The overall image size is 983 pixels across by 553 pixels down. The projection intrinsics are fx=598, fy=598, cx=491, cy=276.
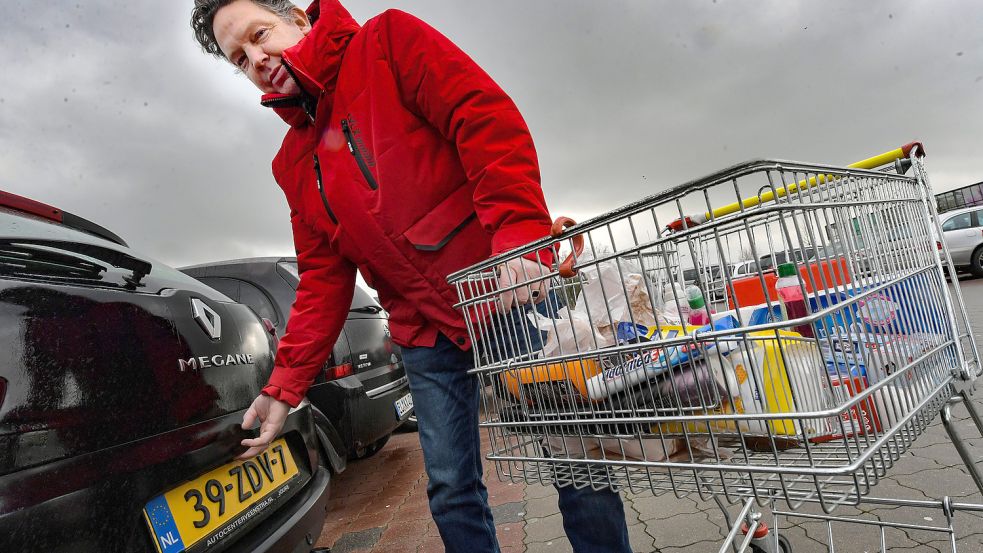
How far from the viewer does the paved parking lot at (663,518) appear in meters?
2.33

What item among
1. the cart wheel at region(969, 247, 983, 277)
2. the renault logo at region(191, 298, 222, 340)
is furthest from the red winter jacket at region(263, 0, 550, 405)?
the cart wheel at region(969, 247, 983, 277)

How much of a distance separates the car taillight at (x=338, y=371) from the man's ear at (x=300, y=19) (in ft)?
7.76

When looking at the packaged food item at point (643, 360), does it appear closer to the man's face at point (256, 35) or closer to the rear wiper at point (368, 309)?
the man's face at point (256, 35)

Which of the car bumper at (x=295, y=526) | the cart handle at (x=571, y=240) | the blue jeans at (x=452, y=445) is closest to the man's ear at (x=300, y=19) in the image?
the blue jeans at (x=452, y=445)

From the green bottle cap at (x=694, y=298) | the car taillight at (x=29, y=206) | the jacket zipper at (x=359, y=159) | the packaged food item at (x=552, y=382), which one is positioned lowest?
the packaged food item at (x=552, y=382)

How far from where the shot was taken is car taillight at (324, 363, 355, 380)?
3.84 m

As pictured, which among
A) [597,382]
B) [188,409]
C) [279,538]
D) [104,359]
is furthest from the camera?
[279,538]

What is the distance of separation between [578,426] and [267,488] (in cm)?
111

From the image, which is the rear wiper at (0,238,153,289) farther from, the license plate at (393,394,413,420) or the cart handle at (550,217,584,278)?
the license plate at (393,394,413,420)

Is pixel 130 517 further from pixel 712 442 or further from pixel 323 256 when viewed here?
pixel 712 442

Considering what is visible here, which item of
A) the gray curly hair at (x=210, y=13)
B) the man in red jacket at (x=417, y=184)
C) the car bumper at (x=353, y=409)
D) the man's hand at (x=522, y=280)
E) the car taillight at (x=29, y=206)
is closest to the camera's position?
the man's hand at (x=522, y=280)

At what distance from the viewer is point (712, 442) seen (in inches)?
47.8

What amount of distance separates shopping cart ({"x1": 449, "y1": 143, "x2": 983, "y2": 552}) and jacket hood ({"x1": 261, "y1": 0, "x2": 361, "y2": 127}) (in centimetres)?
74

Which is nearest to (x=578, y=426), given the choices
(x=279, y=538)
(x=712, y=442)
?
(x=712, y=442)
